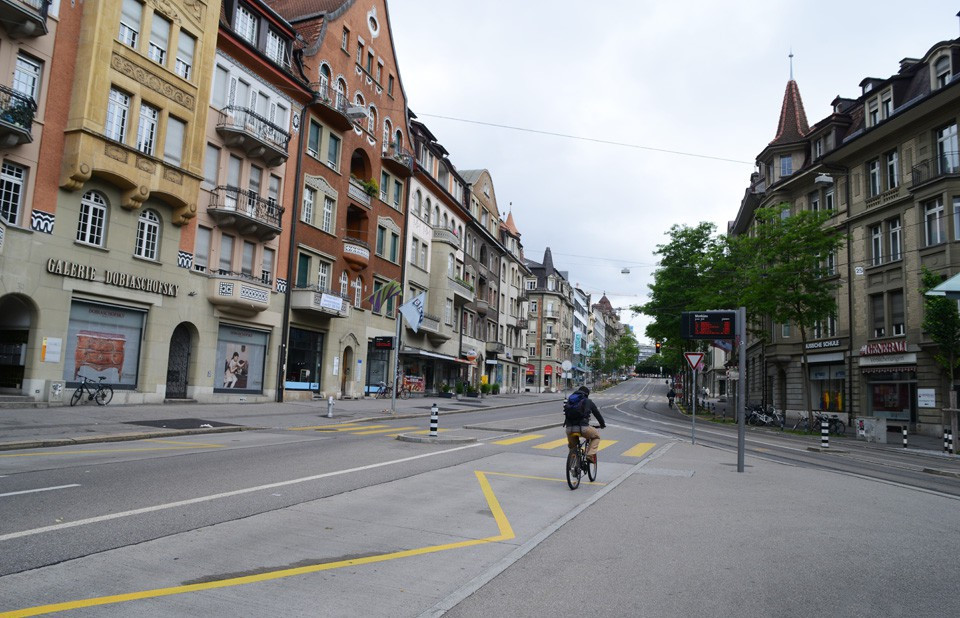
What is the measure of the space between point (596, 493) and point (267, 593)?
20.2 feet

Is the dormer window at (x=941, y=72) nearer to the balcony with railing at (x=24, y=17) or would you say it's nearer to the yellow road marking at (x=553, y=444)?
the yellow road marking at (x=553, y=444)

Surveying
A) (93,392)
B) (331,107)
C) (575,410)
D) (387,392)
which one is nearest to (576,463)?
(575,410)

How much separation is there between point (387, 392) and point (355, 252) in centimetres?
952

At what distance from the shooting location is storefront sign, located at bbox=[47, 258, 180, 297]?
1961 cm

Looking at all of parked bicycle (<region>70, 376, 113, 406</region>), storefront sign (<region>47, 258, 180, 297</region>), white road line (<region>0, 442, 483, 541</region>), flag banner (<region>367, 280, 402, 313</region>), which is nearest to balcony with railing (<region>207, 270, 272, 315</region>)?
storefront sign (<region>47, 258, 180, 297</region>)

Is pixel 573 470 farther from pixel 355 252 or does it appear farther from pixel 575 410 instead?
pixel 355 252

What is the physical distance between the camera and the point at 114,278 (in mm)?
21375

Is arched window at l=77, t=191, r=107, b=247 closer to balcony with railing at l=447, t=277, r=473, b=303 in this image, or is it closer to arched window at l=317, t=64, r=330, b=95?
arched window at l=317, t=64, r=330, b=95

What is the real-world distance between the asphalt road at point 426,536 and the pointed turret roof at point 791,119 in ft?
120

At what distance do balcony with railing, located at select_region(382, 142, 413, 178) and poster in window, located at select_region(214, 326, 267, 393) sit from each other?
14.6m

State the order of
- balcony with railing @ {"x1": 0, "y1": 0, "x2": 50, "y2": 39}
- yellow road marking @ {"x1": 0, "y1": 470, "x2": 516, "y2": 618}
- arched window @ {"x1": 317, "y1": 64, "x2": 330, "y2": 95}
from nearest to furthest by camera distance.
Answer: yellow road marking @ {"x1": 0, "y1": 470, "x2": 516, "y2": 618}, balcony with railing @ {"x1": 0, "y1": 0, "x2": 50, "y2": 39}, arched window @ {"x1": 317, "y1": 64, "x2": 330, "y2": 95}

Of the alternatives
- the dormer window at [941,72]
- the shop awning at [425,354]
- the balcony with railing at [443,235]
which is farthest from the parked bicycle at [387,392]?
the dormer window at [941,72]

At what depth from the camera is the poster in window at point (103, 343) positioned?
804 inches

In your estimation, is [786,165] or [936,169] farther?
[786,165]
